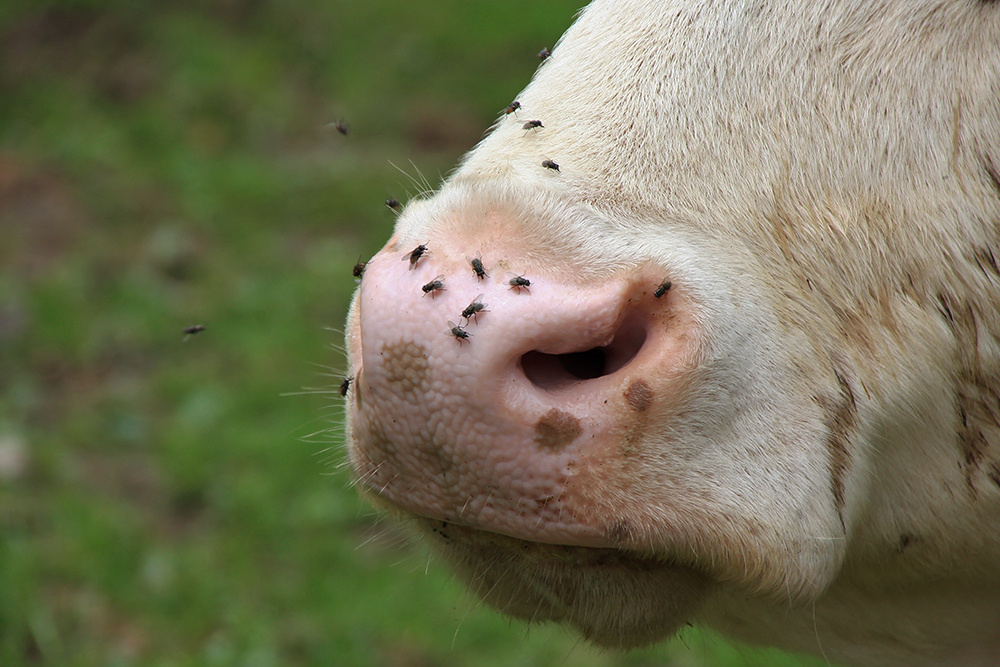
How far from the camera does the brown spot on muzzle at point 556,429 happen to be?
1535mm

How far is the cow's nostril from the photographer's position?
158cm

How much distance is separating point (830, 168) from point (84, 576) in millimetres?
3369

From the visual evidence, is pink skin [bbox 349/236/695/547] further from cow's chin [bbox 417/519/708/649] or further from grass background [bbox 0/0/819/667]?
grass background [bbox 0/0/819/667]

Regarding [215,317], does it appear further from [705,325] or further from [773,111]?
[705,325]

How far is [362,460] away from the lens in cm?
174

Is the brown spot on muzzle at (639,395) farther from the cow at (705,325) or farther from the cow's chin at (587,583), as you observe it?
the cow's chin at (587,583)

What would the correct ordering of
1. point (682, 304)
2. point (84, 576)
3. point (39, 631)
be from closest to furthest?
1. point (682, 304)
2. point (39, 631)
3. point (84, 576)

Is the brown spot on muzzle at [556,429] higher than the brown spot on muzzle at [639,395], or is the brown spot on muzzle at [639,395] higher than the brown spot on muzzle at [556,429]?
the brown spot on muzzle at [639,395]

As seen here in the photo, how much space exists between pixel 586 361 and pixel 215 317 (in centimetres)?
452

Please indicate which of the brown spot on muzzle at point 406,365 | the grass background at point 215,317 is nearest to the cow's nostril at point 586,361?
the brown spot on muzzle at point 406,365

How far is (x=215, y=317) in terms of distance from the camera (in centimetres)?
582

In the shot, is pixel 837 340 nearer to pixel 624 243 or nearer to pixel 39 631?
pixel 624 243

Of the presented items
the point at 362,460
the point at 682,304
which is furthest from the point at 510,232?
the point at 362,460

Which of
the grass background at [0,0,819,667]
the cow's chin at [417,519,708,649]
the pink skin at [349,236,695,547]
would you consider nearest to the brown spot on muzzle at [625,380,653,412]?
the pink skin at [349,236,695,547]
